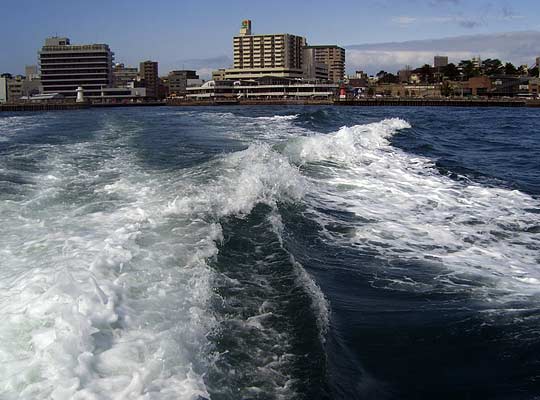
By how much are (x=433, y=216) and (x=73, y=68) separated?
116313 mm

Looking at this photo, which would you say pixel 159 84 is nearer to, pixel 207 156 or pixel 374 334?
pixel 207 156

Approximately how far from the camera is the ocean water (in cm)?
400

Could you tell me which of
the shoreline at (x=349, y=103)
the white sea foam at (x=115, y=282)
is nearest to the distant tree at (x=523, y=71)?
the shoreline at (x=349, y=103)

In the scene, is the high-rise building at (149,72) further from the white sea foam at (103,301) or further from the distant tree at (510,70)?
the white sea foam at (103,301)

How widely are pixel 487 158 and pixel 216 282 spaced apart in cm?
1513

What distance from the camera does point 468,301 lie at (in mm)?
5789

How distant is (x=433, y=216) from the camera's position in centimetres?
973

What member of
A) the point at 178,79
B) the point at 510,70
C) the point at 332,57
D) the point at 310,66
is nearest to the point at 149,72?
the point at 178,79

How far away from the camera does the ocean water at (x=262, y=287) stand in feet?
13.1

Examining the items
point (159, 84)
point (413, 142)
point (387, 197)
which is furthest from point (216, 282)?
point (159, 84)

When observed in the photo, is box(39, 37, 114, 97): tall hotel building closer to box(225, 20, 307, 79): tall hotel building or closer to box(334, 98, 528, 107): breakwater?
box(225, 20, 307, 79): tall hotel building

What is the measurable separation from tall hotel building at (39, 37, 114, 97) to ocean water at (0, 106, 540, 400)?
358 ft

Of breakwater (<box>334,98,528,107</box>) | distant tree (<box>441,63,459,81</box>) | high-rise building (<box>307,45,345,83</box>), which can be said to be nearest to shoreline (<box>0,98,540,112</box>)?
breakwater (<box>334,98,528,107</box>)

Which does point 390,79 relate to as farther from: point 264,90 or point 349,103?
point 349,103
